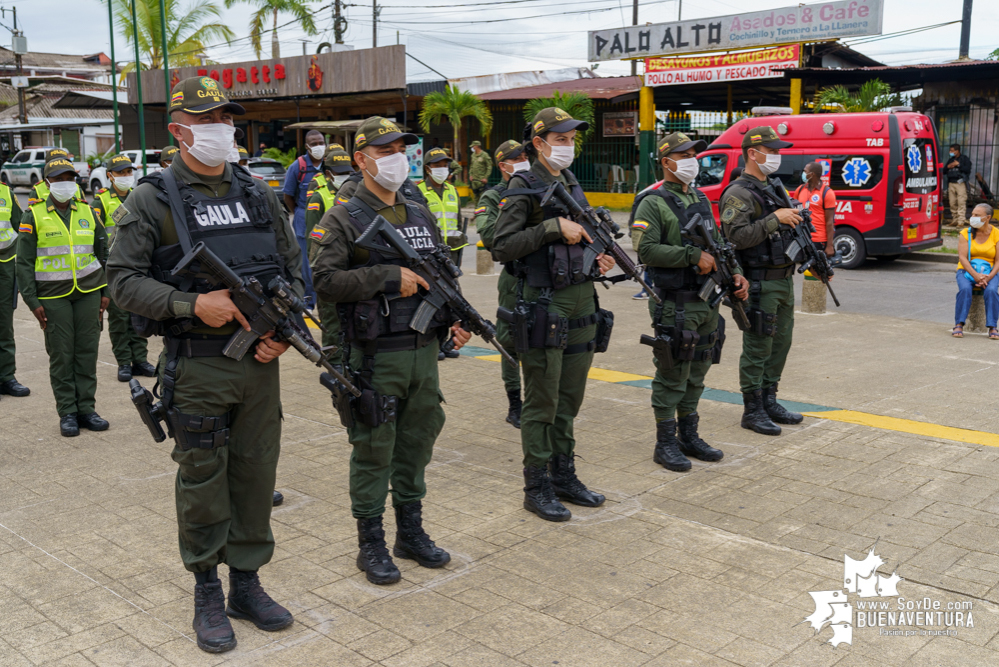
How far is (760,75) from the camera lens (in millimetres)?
21906

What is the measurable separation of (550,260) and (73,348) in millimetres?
4057

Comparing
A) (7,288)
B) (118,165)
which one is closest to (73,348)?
(7,288)

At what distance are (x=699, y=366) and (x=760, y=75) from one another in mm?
18049

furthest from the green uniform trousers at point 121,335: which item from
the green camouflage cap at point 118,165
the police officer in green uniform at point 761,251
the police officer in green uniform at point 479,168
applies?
the police officer in green uniform at point 479,168

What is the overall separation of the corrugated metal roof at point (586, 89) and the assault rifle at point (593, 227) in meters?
21.4

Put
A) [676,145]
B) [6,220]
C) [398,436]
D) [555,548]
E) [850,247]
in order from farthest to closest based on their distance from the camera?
1. [850,247]
2. [6,220]
3. [676,145]
4. [555,548]
5. [398,436]

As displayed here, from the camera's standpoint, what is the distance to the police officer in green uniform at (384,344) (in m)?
4.06

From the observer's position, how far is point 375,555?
13.8ft

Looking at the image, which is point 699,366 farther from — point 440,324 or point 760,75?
point 760,75

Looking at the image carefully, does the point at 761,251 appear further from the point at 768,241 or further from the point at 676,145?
the point at 676,145

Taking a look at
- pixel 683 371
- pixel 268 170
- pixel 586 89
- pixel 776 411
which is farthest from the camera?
pixel 586 89

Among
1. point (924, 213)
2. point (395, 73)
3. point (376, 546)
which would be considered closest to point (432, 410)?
point (376, 546)

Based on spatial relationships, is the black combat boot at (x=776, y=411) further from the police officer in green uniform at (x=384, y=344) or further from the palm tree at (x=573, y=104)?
the palm tree at (x=573, y=104)

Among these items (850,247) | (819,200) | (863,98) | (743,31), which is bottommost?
(850,247)
